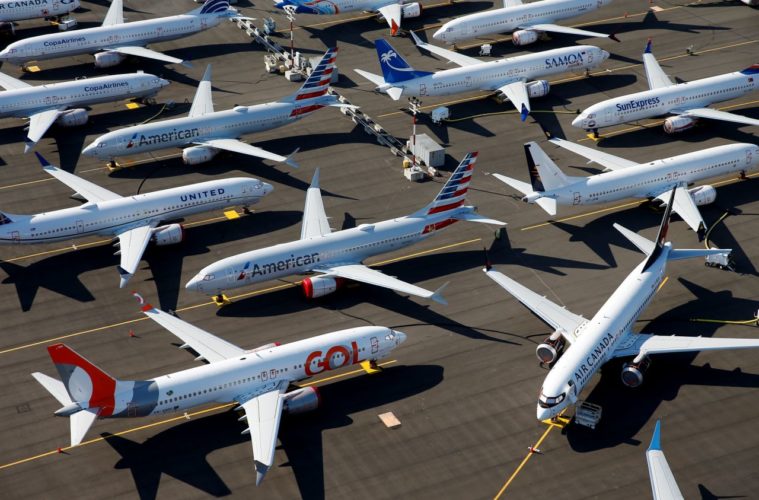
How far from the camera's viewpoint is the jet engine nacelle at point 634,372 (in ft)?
259

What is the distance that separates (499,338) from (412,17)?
6675 centimetres

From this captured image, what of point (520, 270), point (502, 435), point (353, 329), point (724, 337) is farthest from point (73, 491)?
point (724, 337)

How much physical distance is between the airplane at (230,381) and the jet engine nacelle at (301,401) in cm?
7

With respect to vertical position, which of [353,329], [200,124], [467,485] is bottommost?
[467,485]

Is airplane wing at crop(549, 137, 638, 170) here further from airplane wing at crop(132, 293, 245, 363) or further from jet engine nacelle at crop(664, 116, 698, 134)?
airplane wing at crop(132, 293, 245, 363)

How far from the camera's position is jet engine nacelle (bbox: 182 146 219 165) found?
109994 mm

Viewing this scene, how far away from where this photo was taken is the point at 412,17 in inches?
5522

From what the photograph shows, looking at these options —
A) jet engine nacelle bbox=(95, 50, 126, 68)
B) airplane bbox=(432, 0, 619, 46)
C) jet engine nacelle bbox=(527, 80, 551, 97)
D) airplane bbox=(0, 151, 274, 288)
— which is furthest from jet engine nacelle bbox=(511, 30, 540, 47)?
jet engine nacelle bbox=(95, 50, 126, 68)

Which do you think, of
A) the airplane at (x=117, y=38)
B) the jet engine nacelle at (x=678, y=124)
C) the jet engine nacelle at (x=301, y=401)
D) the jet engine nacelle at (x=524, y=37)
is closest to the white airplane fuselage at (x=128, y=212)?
the jet engine nacelle at (x=301, y=401)

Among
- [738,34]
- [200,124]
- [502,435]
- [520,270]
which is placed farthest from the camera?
[738,34]

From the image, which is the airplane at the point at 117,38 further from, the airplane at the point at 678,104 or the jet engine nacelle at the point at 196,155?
the airplane at the point at 678,104

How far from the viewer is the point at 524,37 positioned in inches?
5236

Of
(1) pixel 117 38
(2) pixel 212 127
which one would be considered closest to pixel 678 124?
(2) pixel 212 127

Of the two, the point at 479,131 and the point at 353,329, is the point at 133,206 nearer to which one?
the point at 353,329
